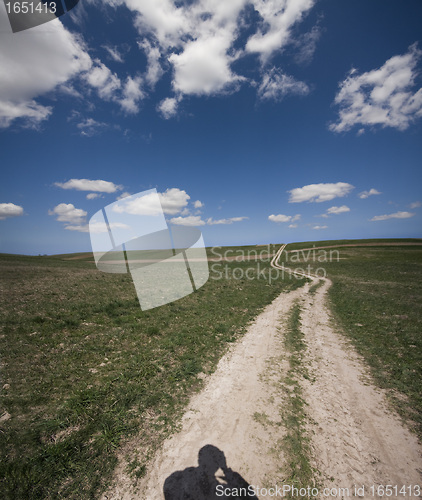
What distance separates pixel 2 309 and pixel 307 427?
18.9m

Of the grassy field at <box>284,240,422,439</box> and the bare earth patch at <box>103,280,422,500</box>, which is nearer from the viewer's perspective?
the bare earth patch at <box>103,280,422,500</box>

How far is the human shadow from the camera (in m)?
4.36

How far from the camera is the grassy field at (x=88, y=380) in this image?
481cm

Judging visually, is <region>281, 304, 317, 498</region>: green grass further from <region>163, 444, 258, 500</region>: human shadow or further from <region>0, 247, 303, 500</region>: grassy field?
<region>0, 247, 303, 500</region>: grassy field

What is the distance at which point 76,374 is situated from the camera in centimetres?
815

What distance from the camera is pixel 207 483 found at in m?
4.54

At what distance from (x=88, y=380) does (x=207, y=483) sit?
5.81 metres

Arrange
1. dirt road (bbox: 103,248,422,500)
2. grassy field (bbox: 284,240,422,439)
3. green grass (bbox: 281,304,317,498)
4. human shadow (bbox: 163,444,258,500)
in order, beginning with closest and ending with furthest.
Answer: human shadow (bbox: 163,444,258,500) < dirt road (bbox: 103,248,422,500) < green grass (bbox: 281,304,317,498) < grassy field (bbox: 284,240,422,439)

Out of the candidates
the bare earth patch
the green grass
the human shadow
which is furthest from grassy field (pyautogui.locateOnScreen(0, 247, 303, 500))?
the green grass

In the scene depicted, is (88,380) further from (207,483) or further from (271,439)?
(271,439)

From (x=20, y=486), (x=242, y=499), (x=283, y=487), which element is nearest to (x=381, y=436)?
(x=283, y=487)

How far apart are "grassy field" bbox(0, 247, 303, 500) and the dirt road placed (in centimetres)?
69

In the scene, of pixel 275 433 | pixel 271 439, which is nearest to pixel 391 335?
pixel 275 433

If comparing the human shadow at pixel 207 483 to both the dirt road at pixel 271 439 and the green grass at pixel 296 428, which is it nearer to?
the dirt road at pixel 271 439
